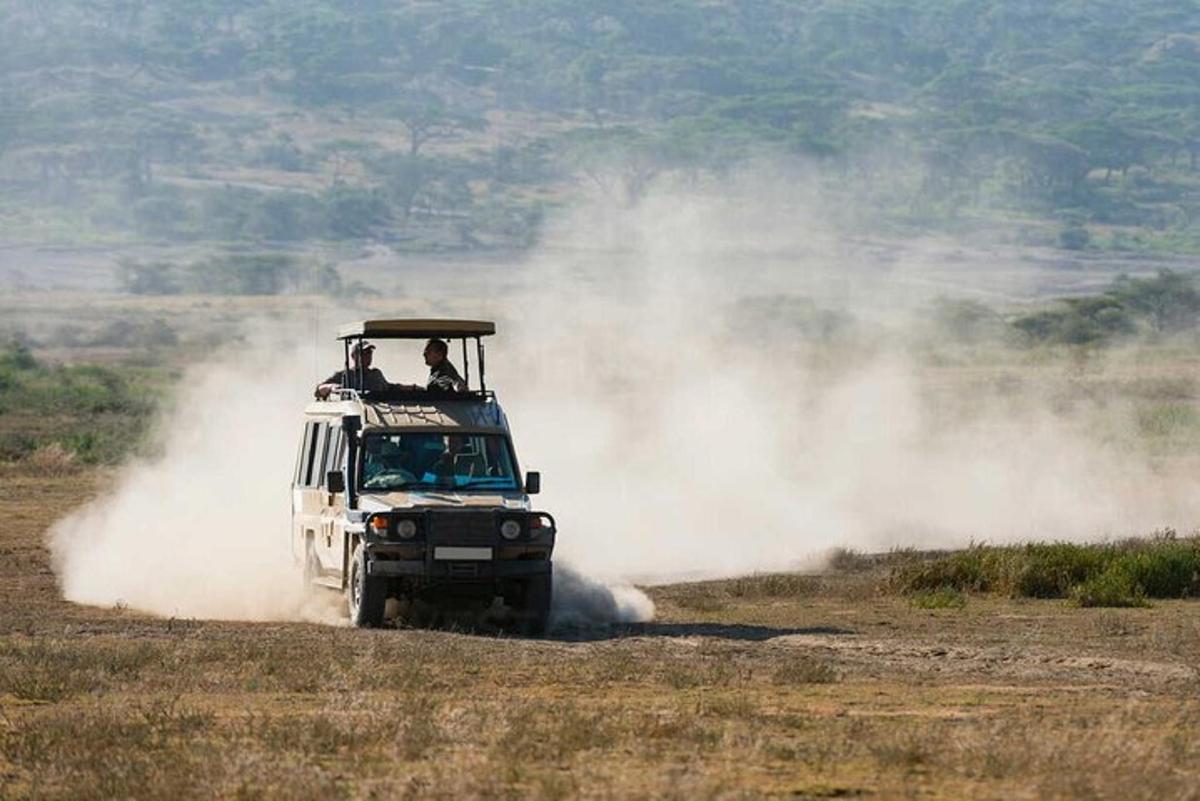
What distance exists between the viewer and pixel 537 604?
2217cm

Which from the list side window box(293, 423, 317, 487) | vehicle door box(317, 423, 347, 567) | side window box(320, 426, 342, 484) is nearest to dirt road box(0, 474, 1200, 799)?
vehicle door box(317, 423, 347, 567)

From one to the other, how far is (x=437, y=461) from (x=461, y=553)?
1.76 m

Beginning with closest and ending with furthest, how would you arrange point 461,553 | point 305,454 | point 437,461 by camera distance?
point 461,553, point 437,461, point 305,454

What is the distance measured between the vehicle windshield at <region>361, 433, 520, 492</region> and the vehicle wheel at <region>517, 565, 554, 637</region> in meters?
1.27

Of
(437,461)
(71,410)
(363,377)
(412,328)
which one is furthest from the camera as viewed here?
(71,410)

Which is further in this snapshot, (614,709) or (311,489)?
(311,489)

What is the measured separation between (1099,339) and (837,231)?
6649 cm

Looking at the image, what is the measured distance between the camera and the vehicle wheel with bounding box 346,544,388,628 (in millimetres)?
22109

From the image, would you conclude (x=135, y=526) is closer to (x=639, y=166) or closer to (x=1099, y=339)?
(x=1099, y=339)

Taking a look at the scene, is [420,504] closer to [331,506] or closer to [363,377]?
[331,506]

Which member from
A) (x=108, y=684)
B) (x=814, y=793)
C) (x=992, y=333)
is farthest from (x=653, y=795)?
(x=992, y=333)

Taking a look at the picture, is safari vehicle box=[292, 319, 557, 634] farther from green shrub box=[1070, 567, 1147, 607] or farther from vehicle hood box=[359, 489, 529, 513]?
green shrub box=[1070, 567, 1147, 607]

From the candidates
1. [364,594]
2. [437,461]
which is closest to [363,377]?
[437,461]

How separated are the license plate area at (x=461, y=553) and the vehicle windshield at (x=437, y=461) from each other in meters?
1.43
